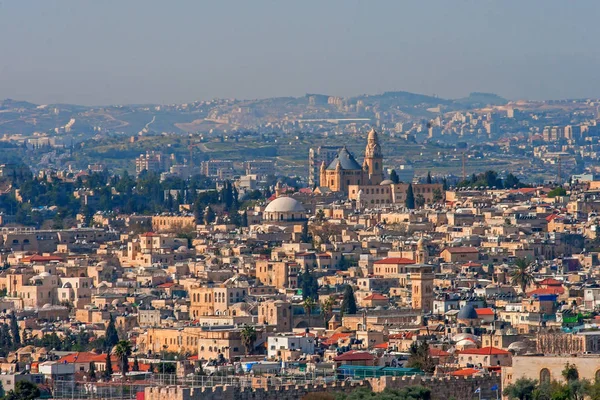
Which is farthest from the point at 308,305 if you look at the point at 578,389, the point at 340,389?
the point at 578,389

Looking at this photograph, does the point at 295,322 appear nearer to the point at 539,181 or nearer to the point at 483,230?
the point at 483,230

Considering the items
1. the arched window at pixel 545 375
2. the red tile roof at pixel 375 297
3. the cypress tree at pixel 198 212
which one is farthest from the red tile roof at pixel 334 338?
the cypress tree at pixel 198 212

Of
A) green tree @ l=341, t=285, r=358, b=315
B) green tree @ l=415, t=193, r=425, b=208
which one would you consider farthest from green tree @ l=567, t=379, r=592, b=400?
green tree @ l=415, t=193, r=425, b=208

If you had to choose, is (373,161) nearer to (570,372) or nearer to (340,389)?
(340,389)

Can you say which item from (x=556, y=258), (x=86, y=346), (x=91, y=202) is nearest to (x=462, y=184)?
(x=91, y=202)

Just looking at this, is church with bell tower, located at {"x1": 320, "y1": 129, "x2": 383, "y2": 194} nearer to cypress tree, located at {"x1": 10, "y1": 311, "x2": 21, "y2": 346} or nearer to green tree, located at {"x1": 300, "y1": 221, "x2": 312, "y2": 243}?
green tree, located at {"x1": 300, "y1": 221, "x2": 312, "y2": 243}

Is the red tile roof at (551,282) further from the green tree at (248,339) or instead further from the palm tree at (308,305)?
the green tree at (248,339)

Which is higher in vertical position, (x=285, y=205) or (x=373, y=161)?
(x=373, y=161)
